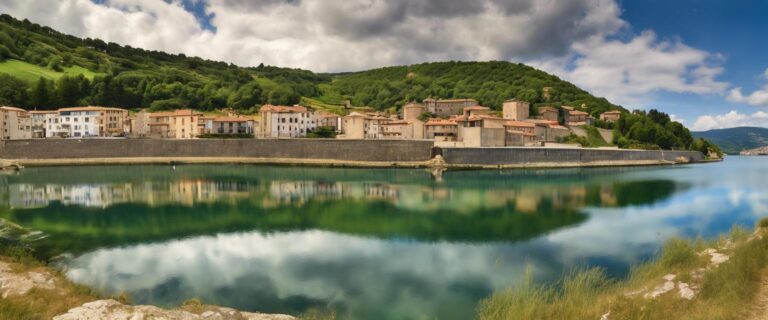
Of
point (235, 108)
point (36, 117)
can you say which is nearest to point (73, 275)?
point (36, 117)

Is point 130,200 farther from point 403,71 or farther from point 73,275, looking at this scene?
point 403,71

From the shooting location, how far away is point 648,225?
17.4m

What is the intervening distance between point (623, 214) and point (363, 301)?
1564 centimetres

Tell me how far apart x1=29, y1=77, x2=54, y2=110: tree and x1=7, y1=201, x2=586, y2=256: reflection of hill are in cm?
→ 5199

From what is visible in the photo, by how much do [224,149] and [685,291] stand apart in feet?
163

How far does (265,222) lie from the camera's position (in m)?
17.9

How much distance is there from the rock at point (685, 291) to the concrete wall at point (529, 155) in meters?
37.4

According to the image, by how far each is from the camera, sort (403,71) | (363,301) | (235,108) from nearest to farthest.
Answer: (363,301)
(235,108)
(403,71)

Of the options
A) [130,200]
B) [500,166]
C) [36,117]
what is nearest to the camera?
[130,200]

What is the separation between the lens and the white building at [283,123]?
56.8m

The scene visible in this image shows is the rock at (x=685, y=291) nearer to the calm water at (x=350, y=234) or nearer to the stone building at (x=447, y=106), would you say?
the calm water at (x=350, y=234)

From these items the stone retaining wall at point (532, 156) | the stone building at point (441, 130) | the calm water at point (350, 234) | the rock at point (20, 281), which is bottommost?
the calm water at point (350, 234)

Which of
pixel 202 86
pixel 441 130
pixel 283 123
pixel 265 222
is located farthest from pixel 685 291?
pixel 202 86

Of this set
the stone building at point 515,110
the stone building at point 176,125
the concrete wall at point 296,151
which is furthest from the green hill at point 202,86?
the concrete wall at point 296,151
